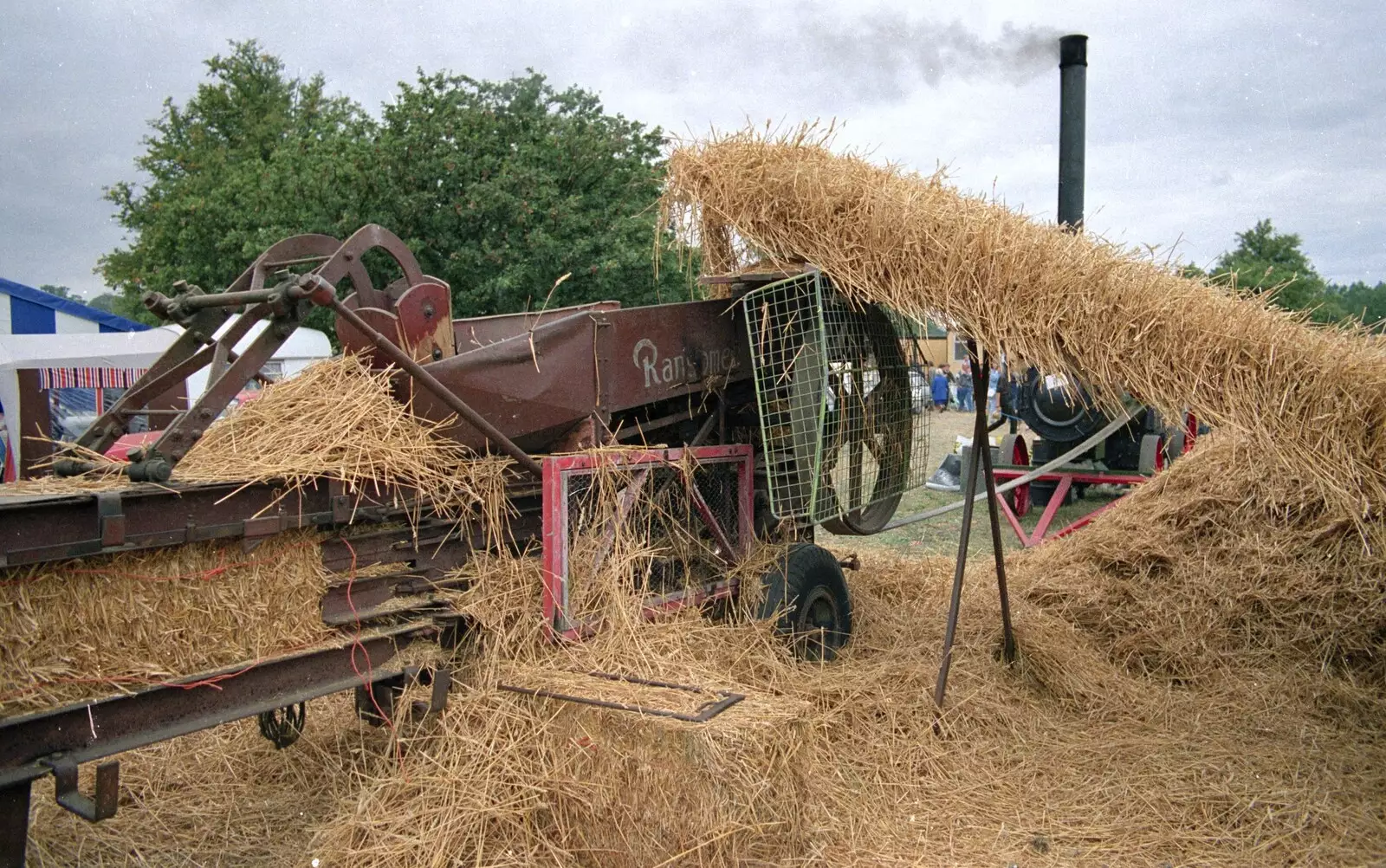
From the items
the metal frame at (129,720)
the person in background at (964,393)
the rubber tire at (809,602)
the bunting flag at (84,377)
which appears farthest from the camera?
the person in background at (964,393)

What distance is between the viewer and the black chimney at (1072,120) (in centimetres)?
1212

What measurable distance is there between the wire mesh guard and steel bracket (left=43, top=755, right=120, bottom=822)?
311 centimetres

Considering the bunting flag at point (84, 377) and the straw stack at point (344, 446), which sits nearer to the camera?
the straw stack at point (344, 446)

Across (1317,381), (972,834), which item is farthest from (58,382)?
(1317,381)

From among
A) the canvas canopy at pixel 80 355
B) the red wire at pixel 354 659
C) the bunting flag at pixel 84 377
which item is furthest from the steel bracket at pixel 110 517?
the bunting flag at pixel 84 377

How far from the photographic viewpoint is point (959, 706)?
500 cm

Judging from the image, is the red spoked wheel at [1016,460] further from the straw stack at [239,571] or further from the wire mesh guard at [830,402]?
the straw stack at [239,571]

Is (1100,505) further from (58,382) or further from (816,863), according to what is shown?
(58,382)

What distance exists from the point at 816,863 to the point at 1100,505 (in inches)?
374

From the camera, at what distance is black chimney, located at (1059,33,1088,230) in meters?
12.1

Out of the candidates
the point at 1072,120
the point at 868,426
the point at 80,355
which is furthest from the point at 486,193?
the point at 868,426

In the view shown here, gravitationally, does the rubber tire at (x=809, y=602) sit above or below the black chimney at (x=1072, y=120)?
below

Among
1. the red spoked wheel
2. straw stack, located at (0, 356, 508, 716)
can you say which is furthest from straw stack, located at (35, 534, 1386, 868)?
the red spoked wheel

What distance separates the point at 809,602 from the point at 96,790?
137 inches
